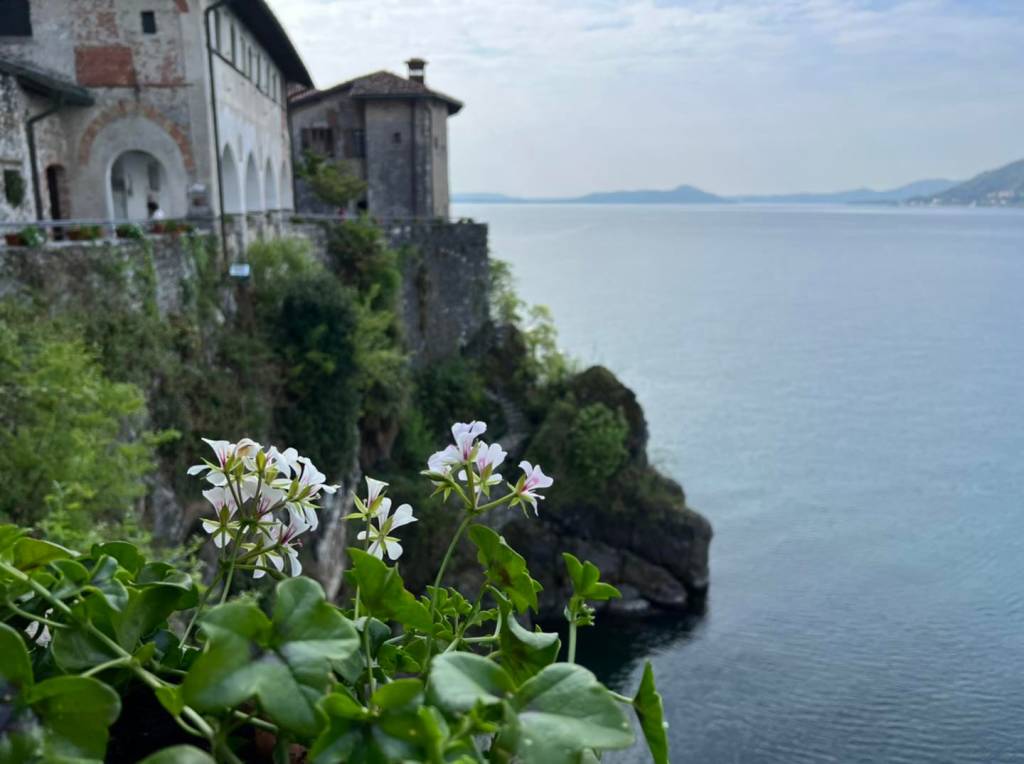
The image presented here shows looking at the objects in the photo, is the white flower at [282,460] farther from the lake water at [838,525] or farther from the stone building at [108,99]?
the lake water at [838,525]

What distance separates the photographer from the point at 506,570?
158 centimetres

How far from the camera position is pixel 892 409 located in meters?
47.2

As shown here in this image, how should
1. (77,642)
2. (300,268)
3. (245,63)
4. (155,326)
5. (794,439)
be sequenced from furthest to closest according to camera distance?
(794,439), (245,63), (300,268), (155,326), (77,642)

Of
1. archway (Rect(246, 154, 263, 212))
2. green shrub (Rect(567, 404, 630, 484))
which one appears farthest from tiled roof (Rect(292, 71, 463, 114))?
green shrub (Rect(567, 404, 630, 484))

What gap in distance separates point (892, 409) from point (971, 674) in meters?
25.5

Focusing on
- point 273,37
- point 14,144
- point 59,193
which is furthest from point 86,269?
point 273,37

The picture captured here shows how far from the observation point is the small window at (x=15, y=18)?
16.7 m

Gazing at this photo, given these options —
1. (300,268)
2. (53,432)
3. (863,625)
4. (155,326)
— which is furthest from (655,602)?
(53,432)

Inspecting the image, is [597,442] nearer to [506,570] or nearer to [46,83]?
[46,83]

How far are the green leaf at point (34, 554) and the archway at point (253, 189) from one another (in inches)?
914

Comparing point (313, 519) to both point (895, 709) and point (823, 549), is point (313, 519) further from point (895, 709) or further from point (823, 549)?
point (823, 549)

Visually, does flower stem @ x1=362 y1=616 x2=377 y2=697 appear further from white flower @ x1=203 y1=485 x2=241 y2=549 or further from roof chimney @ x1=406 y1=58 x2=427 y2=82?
roof chimney @ x1=406 y1=58 x2=427 y2=82

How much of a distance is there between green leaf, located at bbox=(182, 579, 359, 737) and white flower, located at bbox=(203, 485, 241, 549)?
1.52ft

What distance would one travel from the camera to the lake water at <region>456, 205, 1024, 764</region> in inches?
883
